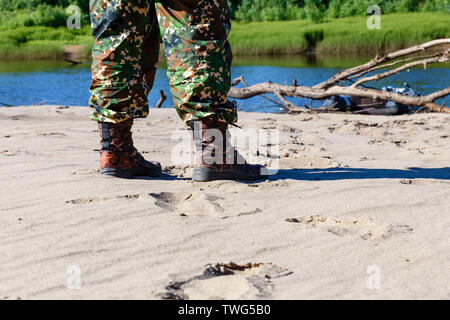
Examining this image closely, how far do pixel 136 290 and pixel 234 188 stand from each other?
1158 millimetres

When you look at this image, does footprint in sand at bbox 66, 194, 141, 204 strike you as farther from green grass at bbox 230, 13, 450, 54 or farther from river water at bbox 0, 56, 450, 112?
green grass at bbox 230, 13, 450, 54

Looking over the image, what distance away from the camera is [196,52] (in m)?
2.70

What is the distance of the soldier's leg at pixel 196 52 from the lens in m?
2.69

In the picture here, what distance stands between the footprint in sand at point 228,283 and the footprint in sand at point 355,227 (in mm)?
442

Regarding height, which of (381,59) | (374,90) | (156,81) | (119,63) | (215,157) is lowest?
(156,81)

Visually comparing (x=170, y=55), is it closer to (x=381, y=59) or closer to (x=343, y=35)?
(x=381, y=59)

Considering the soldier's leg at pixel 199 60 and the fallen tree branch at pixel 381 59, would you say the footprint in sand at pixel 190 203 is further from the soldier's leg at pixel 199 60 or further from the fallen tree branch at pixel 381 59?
the fallen tree branch at pixel 381 59

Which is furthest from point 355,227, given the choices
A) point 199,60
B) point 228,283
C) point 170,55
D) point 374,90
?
point 374,90

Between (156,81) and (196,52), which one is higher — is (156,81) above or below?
below

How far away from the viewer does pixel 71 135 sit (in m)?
4.57

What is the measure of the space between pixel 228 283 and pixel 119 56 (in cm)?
141

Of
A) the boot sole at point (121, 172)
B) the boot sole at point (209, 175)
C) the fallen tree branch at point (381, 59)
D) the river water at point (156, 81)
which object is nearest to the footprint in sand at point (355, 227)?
the boot sole at point (209, 175)

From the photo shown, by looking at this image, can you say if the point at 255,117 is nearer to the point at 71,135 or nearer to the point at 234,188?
the point at 71,135

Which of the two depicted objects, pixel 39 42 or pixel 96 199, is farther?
pixel 39 42
